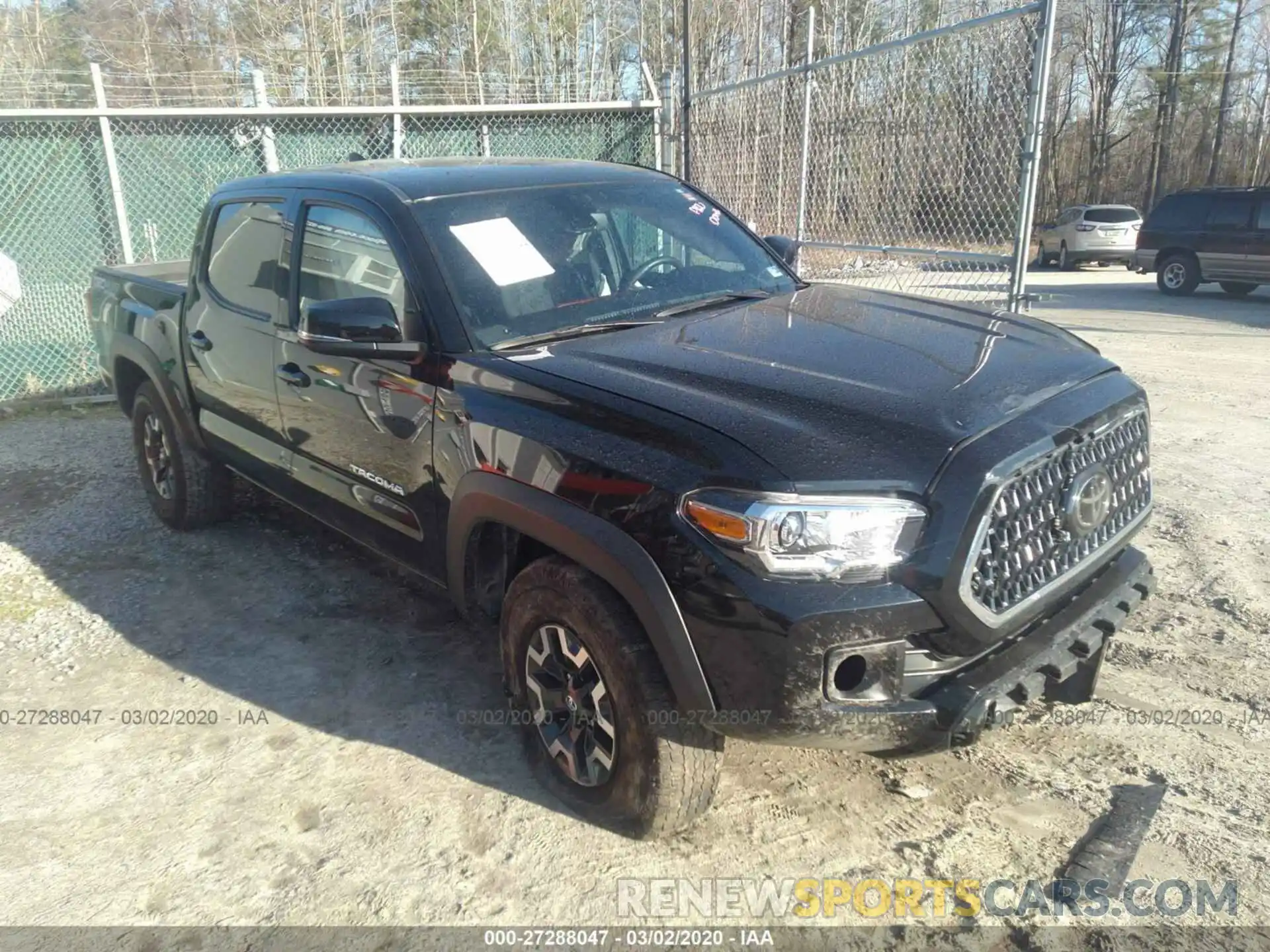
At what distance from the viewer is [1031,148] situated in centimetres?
534

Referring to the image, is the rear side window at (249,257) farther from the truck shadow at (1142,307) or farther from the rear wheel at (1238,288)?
the rear wheel at (1238,288)

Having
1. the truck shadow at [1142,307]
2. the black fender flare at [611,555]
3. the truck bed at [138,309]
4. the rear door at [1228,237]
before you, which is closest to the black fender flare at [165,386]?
the truck bed at [138,309]

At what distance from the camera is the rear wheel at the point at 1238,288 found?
15062 mm

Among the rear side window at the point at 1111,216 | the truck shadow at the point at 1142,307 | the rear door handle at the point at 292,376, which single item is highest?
the rear side window at the point at 1111,216

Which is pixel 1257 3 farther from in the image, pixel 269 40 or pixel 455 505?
pixel 455 505

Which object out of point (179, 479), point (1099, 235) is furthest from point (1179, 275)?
point (179, 479)

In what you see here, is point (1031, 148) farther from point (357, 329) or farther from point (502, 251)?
point (357, 329)

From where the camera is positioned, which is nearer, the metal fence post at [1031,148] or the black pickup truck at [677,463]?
the black pickup truck at [677,463]

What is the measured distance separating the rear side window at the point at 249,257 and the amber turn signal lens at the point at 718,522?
2420mm

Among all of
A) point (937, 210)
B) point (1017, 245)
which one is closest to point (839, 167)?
point (937, 210)

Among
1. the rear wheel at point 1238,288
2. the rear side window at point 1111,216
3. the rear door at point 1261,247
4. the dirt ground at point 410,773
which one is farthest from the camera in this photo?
the rear side window at point 1111,216

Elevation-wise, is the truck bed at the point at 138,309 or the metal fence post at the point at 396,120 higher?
the metal fence post at the point at 396,120

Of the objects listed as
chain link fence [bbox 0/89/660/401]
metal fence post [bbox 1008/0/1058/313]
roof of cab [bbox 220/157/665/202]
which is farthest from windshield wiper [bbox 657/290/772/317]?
chain link fence [bbox 0/89/660/401]

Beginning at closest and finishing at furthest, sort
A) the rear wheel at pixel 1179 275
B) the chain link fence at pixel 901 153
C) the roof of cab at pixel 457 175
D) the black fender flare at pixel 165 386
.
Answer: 1. the roof of cab at pixel 457 175
2. the black fender flare at pixel 165 386
3. the chain link fence at pixel 901 153
4. the rear wheel at pixel 1179 275
